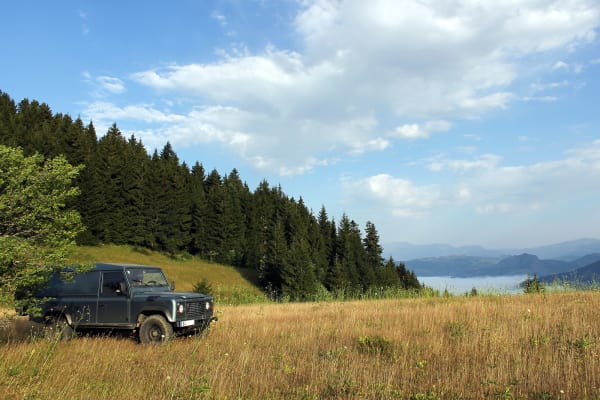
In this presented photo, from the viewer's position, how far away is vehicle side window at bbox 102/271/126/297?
11.4m

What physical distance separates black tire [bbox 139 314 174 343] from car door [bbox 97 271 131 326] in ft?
2.07

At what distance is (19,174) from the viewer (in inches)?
323

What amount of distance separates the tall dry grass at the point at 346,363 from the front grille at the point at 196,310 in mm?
699

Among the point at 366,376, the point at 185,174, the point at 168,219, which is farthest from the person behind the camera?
the point at 185,174

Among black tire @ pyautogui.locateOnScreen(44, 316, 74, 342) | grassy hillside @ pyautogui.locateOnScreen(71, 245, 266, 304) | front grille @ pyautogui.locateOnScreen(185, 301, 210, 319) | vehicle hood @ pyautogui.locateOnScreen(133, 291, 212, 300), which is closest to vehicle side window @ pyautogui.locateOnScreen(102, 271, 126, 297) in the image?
vehicle hood @ pyautogui.locateOnScreen(133, 291, 212, 300)

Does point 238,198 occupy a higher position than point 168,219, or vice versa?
point 238,198

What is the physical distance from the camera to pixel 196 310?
36.7 feet

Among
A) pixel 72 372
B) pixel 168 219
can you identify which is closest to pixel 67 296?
pixel 72 372

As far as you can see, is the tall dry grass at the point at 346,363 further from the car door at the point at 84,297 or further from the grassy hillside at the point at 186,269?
the grassy hillside at the point at 186,269

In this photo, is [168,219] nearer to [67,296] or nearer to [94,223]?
[94,223]

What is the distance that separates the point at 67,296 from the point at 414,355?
33.4 ft

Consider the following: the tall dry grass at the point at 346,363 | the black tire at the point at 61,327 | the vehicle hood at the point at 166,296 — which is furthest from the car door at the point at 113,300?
the black tire at the point at 61,327

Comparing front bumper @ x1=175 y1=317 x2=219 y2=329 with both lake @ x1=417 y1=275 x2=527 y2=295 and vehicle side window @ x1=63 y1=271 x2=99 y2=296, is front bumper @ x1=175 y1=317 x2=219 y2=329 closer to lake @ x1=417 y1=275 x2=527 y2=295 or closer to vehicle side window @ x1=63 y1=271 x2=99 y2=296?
vehicle side window @ x1=63 y1=271 x2=99 y2=296

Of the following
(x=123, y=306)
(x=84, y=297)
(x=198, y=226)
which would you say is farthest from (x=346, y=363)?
(x=198, y=226)
